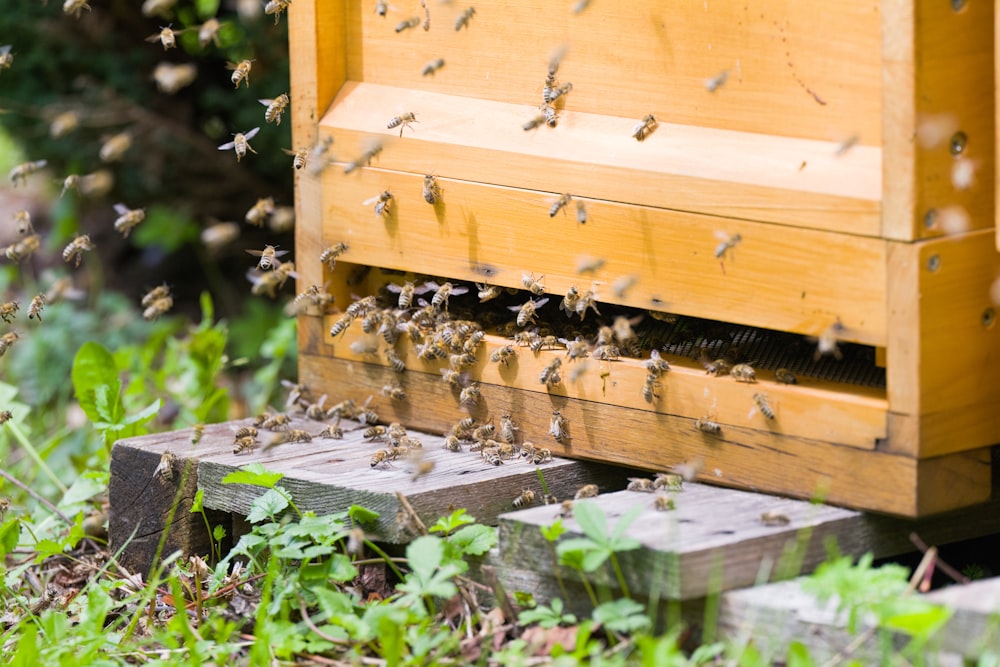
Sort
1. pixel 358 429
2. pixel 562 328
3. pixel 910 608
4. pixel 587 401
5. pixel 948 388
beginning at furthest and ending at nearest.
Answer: pixel 358 429
pixel 562 328
pixel 587 401
pixel 948 388
pixel 910 608

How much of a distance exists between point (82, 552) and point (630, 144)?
1987 millimetres

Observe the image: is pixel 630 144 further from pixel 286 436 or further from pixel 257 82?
pixel 257 82

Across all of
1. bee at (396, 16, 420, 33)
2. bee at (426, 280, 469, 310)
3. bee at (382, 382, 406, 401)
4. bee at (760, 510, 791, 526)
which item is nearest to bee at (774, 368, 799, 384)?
bee at (760, 510, 791, 526)

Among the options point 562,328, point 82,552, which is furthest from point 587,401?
point 82,552

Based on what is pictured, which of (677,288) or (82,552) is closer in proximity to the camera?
(677,288)

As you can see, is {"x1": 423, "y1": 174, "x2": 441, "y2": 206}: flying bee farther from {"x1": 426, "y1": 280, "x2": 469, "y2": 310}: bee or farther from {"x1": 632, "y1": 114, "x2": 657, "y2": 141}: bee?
{"x1": 632, "y1": 114, "x2": 657, "y2": 141}: bee

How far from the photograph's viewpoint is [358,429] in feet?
12.1

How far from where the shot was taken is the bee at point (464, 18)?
3289 millimetres

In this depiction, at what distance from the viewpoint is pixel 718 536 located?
8.71 feet

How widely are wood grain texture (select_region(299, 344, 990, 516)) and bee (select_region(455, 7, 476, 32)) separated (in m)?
0.92

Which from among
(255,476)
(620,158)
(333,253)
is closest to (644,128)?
(620,158)

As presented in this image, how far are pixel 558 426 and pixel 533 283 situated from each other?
35 cm

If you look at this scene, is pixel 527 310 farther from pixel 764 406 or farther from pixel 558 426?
pixel 764 406

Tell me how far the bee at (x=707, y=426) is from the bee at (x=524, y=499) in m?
0.44
